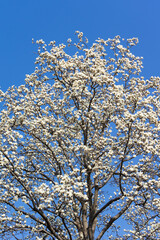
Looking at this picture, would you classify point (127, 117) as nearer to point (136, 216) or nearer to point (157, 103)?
point (157, 103)

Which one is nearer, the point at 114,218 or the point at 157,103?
the point at 114,218

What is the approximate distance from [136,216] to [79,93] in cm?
1050

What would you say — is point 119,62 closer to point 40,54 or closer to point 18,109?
point 40,54

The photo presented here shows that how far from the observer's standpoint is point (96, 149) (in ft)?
43.0

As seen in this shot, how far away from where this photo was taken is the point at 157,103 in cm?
1565

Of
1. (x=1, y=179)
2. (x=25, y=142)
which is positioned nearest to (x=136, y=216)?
(x=25, y=142)

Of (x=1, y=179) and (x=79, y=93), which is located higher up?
(x=79, y=93)

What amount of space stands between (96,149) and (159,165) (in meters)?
2.92

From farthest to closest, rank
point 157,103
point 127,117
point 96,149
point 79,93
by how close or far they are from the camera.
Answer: point 157,103 < point 79,93 < point 96,149 < point 127,117

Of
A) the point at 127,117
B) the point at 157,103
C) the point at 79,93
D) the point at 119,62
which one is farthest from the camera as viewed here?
the point at 119,62

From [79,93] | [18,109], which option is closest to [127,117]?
[79,93]

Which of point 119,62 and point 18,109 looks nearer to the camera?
point 18,109

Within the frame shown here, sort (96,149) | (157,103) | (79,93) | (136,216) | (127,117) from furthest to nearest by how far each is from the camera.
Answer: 1. (136,216)
2. (157,103)
3. (79,93)
4. (96,149)
5. (127,117)

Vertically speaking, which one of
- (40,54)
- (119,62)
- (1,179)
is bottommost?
(1,179)
